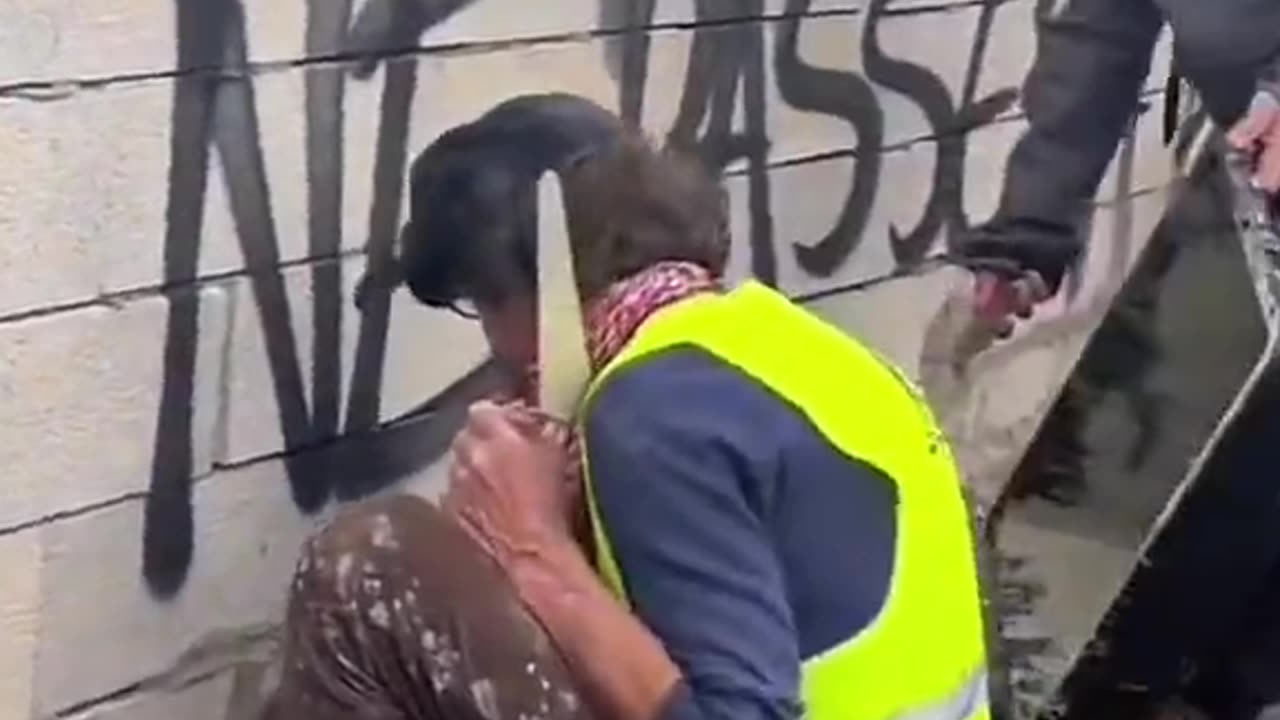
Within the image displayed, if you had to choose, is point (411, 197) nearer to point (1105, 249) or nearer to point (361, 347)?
point (361, 347)

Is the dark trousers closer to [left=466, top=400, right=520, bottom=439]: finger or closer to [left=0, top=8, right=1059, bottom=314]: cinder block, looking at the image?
[left=466, top=400, right=520, bottom=439]: finger

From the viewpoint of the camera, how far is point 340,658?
7.56ft

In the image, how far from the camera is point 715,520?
2.19 meters

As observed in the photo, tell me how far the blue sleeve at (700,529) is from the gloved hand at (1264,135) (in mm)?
1309

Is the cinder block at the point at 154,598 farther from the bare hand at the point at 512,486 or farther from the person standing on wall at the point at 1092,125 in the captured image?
the person standing on wall at the point at 1092,125

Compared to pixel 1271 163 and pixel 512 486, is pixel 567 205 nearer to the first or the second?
pixel 512 486

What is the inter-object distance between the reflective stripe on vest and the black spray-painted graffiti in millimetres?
659

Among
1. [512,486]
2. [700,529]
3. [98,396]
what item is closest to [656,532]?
[700,529]

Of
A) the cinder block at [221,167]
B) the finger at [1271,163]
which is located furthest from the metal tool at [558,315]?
the finger at [1271,163]

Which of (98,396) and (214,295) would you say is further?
(214,295)

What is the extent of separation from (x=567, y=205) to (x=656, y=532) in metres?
0.33

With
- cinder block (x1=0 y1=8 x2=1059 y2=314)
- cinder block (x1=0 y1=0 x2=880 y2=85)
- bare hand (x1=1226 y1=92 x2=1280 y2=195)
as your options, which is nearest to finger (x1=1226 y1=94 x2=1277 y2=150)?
bare hand (x1=1226 y1=92 x2=1280 y2=195)

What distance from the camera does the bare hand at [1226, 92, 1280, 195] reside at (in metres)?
3.31

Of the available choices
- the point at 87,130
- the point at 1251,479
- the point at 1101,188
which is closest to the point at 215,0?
the point at 87,130
